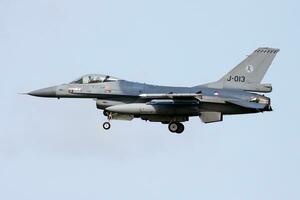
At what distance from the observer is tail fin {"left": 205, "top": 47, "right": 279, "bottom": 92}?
45344mm

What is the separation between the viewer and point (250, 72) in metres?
45.6

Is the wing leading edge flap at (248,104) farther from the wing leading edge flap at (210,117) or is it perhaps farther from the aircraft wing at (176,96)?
the aircraft wing at (176,96)

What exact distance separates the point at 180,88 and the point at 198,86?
1.19 m

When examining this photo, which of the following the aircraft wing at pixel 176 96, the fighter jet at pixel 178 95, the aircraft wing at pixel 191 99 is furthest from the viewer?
the fighter jet at pixel 178 95

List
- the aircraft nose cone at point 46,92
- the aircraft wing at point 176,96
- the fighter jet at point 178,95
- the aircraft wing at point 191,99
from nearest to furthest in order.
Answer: the aircraft wing at point 176,96
the aircraft wing at point 191,99
the fighter jet at point 178,95
the aircraft nose cone at point 46,92

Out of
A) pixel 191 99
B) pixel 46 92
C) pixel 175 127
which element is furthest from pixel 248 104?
pixel 46 92

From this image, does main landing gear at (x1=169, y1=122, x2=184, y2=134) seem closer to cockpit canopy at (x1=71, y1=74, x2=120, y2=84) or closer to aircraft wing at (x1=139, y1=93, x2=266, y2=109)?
aircraft wing at (x1=139, y1=93, x2=266, y2=109)

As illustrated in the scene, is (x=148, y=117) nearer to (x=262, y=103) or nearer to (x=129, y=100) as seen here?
(x=129, y=100)

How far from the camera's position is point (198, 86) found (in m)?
45.5

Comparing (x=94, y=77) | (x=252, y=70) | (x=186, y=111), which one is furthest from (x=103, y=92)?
(x=252, y=70)

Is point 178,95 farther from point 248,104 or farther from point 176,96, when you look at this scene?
point 248,104

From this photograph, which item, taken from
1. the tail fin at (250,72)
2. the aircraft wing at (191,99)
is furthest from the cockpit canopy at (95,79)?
the tail fin at (250,72)

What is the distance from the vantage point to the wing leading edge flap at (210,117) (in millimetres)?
44094

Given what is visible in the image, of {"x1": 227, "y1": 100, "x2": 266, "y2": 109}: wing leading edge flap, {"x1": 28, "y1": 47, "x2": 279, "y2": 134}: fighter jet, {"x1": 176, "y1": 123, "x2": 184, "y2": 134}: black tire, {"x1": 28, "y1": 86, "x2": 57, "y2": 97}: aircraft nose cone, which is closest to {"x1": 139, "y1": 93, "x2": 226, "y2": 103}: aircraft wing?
{"x1": 28, "y1": 47, "x2": 279, "y2": 134}: fighter jet
